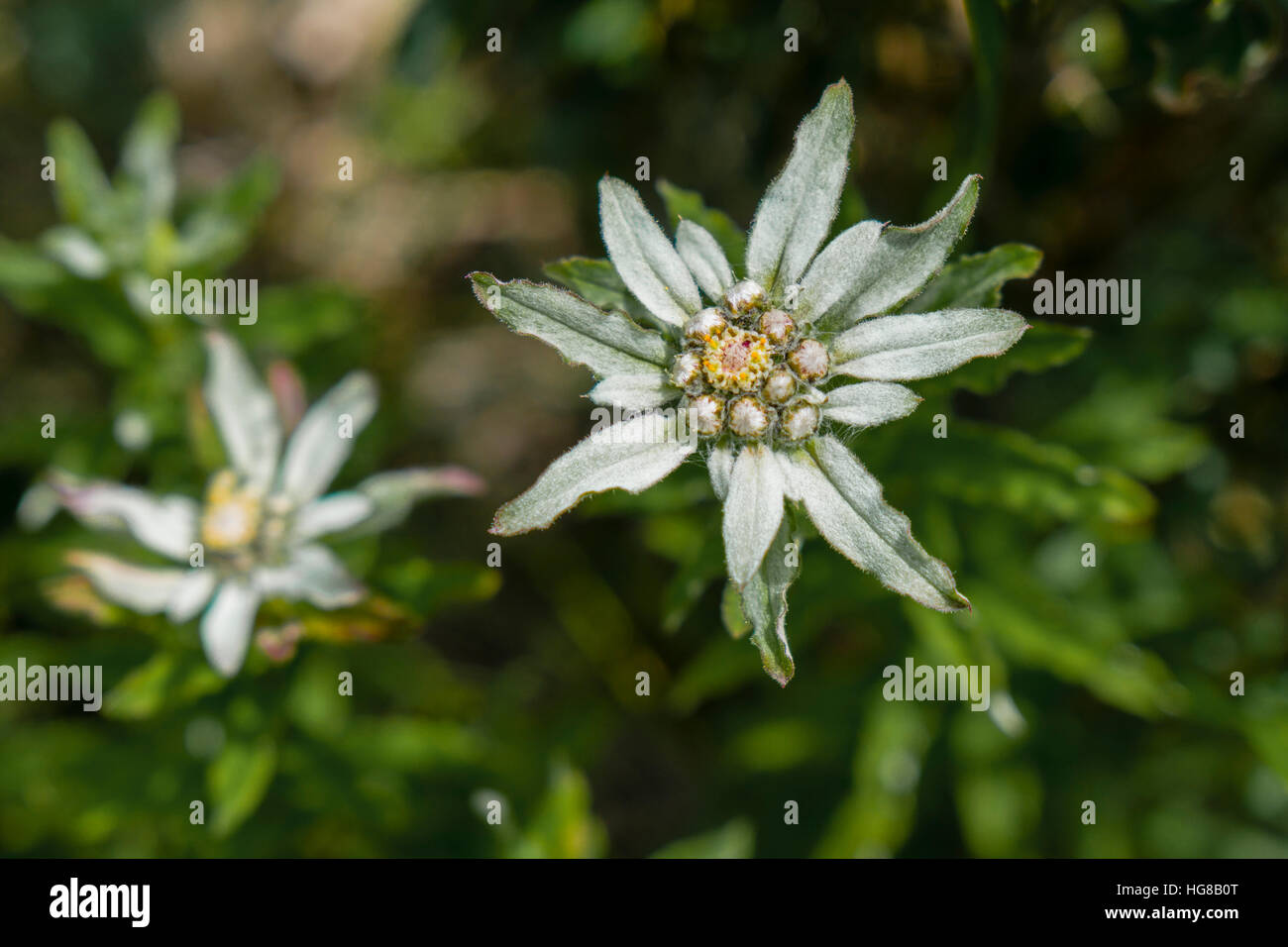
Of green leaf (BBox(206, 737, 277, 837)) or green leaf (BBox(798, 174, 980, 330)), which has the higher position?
green leaf (BBox(798, 174, 980, 330))

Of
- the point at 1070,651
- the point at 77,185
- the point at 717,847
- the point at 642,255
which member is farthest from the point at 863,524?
the point at 77,185

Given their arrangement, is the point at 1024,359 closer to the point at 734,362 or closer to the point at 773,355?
the point at 773,355

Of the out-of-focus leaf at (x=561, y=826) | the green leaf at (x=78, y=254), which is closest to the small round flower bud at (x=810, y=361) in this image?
the out-of-focus leaf at (x=561, y=826)

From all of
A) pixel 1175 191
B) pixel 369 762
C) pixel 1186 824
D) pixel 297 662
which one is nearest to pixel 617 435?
pixel 297 662

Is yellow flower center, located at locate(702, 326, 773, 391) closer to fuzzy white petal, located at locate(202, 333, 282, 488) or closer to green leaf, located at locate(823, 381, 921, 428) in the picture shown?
green leaf, located at locate(823, 381, 921, 428)

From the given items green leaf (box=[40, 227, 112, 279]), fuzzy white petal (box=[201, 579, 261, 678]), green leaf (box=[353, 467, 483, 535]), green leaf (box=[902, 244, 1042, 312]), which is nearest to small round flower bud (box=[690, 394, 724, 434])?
green leaf (box=[902, 244, 1042, 312])

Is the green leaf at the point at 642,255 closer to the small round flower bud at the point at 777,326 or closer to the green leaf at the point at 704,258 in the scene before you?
the green leaf at the point at 704,258
